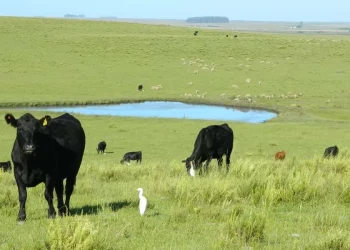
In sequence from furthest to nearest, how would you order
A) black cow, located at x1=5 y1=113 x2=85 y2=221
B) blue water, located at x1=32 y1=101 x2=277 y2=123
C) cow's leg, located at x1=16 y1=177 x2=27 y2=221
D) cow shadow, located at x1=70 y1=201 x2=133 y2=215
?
1. blue water, located at x1=32 y1=101 x2=277 y2=123
2. cow shadow, located at x1=70 y1=201 x2=133 y2=215
3. black cow, located at x1=5 y1=113 x2=85 y2=221
4. cow's leg, located at x1=16 y1=177 x2=27 y2=221

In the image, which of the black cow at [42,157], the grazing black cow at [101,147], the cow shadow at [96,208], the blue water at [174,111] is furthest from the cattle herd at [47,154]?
the blue water at [174,111]

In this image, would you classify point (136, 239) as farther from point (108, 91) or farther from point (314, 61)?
point (314, 61)

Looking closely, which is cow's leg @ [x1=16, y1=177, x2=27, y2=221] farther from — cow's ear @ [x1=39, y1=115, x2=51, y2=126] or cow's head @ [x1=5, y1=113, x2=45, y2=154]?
cow's ear @ [x1=39, y1=115, x2=51, y2=126]

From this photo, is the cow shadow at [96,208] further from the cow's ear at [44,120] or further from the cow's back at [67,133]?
the cow's ear at [44,120]

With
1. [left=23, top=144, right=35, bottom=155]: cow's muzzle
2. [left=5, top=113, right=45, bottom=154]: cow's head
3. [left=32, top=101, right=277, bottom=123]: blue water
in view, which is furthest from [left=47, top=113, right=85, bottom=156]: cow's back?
[left=32, top=101, right=277, bottom=123]: blue water

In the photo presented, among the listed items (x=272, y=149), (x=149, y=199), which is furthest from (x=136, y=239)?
(x=272, y=149)

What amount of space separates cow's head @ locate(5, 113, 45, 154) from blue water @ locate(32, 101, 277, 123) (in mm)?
27023

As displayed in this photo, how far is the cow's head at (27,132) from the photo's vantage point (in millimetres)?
8367

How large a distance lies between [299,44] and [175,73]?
2713 centimetres

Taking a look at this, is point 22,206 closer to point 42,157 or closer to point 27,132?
point 42,157

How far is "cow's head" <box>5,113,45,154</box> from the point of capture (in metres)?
8.37

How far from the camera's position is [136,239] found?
285 inches

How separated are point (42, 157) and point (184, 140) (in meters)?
18.3

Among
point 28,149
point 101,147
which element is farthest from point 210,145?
point 101,147
